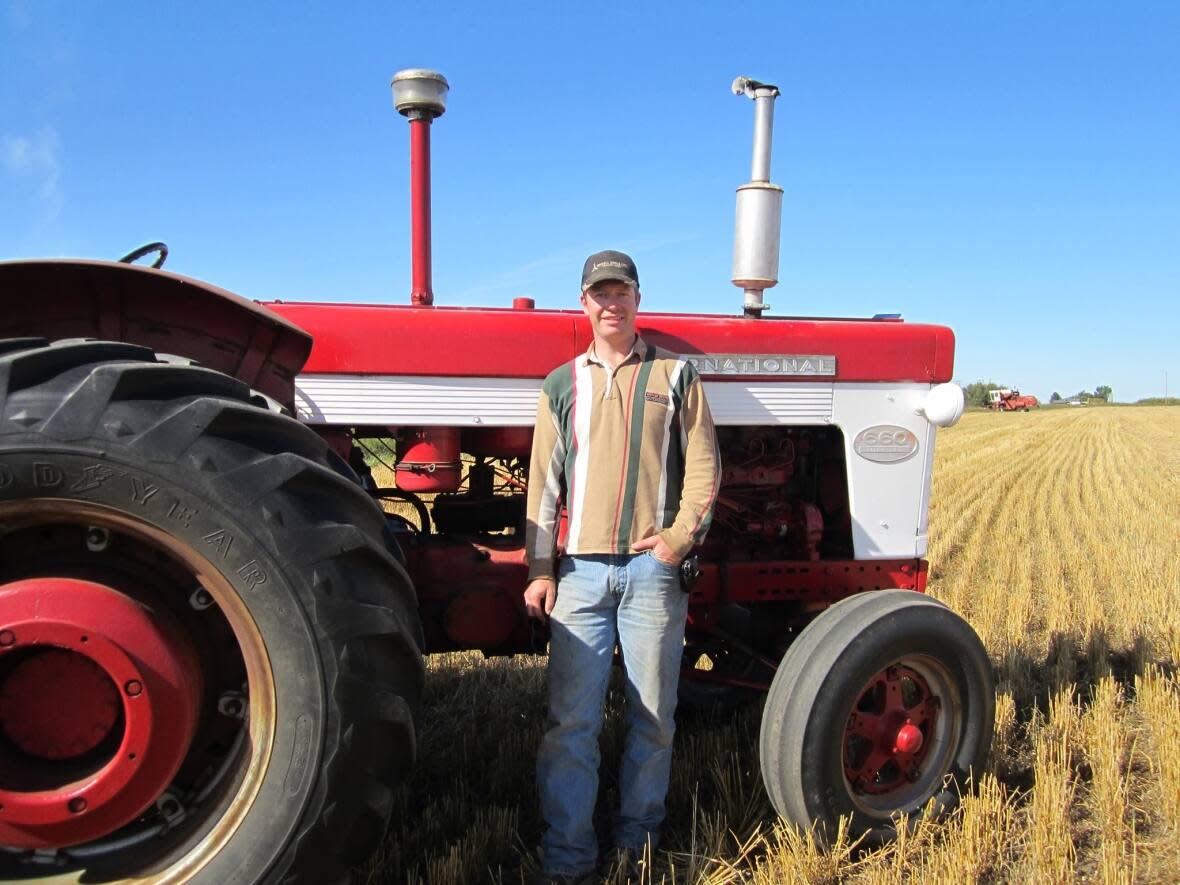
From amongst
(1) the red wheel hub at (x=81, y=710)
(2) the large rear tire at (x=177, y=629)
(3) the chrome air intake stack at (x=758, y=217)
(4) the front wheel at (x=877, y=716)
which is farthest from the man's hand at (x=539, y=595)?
(3) the chrome air intake stack at (x=758, y=217)

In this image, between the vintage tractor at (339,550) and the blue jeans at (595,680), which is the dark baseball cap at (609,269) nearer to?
the vintage tractor at (339,550)

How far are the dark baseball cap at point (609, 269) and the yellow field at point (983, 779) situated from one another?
63.4 inches

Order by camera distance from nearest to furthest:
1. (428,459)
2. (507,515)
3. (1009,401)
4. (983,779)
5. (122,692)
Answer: (122,692) → (428,459) → (983,779) → (507,515) → (1009,401)

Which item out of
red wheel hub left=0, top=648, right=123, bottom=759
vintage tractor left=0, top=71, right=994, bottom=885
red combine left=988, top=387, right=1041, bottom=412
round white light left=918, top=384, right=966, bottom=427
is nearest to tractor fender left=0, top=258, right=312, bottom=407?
vintage tractor left=0, top=71, right=994, bottom=885

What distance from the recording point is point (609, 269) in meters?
2.52

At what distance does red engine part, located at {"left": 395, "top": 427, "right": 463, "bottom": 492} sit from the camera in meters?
2.85

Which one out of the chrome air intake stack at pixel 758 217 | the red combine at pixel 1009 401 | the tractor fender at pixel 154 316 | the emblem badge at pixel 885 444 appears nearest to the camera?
the tractor fender at pixel 154 316

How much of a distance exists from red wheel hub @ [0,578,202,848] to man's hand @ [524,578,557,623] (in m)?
0.97

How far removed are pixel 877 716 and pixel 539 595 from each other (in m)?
1.15

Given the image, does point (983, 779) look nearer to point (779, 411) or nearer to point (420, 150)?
point (779, 411)

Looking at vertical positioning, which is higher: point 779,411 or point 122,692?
point 779,411

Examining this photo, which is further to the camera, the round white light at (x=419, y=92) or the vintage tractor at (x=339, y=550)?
the round white light at (x=419, y=92)

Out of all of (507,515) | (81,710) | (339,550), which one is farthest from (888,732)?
(81,710)

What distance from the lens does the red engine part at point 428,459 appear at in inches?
112
